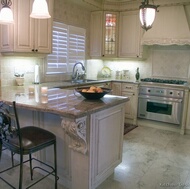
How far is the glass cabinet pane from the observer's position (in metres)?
5.11

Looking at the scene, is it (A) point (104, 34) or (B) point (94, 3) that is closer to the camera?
(B) point (94, 3)

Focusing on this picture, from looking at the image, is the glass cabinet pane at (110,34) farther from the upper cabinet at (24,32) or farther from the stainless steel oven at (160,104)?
the upper cabinet at (24,32)

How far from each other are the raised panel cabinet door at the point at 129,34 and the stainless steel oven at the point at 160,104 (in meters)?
0.98

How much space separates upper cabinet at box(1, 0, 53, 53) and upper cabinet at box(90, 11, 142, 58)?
1.80m

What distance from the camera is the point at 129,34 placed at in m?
5.08

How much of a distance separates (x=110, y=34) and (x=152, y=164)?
11.0ft

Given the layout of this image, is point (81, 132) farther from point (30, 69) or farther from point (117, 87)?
point (117, 87)

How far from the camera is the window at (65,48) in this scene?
434 cm

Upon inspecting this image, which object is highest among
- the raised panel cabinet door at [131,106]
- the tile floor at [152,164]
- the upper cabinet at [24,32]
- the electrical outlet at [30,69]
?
the upper cabinet at [24,32]

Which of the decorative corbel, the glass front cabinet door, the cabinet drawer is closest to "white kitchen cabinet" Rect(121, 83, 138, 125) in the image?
the cabinet drawer

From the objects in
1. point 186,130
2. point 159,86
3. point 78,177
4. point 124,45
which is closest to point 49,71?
point 124,45

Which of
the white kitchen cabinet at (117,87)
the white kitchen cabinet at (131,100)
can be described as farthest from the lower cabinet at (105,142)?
the white kitchen cabinet at (117,87)

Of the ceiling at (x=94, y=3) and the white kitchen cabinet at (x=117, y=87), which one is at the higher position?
the ceiling at (x=94, y=3)

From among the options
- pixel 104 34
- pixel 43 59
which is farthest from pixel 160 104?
pixel 43 59
